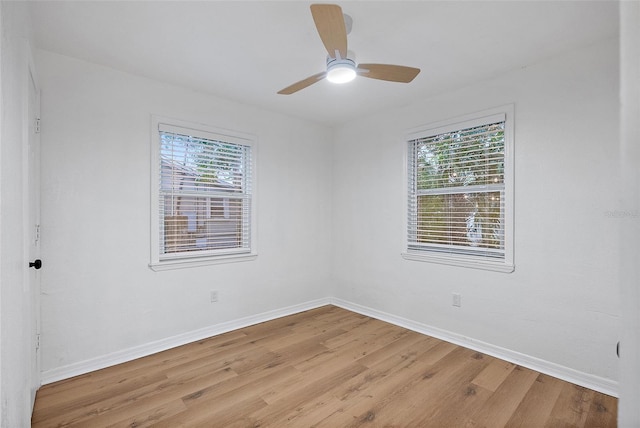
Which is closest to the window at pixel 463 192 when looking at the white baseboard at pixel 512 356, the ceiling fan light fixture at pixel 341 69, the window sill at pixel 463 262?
the window sill at pixel 463 262

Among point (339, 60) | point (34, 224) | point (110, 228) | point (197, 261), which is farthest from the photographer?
point (197, 261)

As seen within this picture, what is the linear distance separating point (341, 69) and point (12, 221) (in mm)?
1856

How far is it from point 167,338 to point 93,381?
671 millimetres

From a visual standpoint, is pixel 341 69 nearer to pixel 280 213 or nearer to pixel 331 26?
pixel 331 26

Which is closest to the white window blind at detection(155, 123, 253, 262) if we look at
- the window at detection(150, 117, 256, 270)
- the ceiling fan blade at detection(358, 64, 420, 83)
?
the window at detection(150, 117, 256, 270)

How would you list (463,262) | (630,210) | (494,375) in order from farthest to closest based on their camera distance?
(463,262), (494,375), (630,210)

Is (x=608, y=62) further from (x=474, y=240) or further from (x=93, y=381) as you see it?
(x=93, y=381)

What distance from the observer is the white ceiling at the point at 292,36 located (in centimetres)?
199

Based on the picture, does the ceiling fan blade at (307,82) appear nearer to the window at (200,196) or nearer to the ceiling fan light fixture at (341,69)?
the ceiling fan light fixture at (341,69)

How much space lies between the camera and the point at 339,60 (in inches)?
81.6

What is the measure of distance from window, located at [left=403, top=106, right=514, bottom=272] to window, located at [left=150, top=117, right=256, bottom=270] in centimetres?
185

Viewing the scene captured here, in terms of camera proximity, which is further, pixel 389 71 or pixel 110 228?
pixel 110 228

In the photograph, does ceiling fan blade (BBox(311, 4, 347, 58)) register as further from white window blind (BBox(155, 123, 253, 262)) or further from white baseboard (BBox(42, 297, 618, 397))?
white baseboard (BBox(42, 297, 618, 397))

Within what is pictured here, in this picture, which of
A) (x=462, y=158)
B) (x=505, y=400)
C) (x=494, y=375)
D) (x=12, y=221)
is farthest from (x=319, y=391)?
(x=462, y=158)
